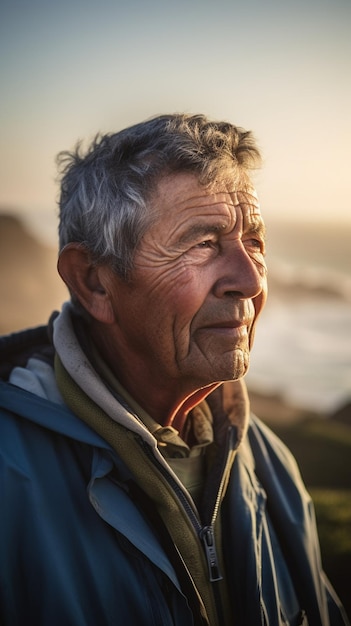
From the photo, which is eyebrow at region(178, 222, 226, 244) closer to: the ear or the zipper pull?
the ear

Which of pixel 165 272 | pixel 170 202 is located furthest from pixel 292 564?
pixel 170 202

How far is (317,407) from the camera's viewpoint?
11.0 m

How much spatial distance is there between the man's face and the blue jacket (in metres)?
0.50

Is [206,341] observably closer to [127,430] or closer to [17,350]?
[127,430]

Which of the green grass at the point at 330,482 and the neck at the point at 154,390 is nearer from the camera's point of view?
the neck at the point at 154,390

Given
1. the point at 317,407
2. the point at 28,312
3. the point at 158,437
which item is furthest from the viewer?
the point at 317,407

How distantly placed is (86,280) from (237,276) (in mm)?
685

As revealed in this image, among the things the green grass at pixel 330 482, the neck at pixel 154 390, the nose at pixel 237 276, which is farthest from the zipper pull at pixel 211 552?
the green grass at pixel 330 482

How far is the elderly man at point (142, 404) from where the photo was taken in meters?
1.87

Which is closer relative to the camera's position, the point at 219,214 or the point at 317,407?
the point at 219,214

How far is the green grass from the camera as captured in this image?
147 inches

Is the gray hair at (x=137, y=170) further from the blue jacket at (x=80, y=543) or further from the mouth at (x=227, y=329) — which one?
the blue jacket at (x=80, y=543)

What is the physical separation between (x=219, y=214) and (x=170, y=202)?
213 millimetres

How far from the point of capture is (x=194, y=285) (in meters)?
2.07
